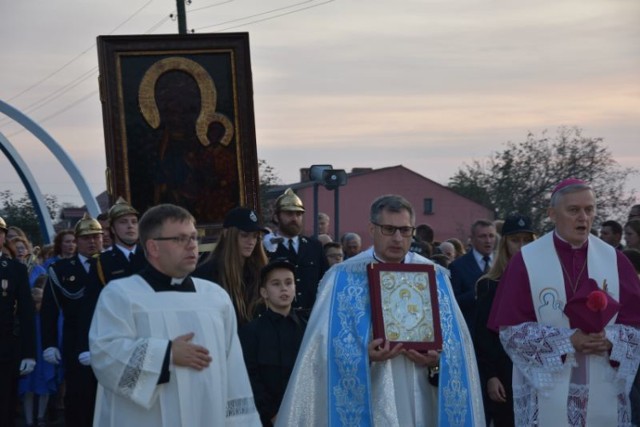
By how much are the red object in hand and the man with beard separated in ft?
13.1

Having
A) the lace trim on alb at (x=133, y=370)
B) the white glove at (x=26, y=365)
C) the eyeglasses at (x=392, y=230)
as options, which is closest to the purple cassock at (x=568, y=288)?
the eyeglasses at (x=392, y=230)

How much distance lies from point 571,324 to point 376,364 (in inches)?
48.1

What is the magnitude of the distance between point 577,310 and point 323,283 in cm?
162

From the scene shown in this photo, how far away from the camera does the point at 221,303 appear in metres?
7.07

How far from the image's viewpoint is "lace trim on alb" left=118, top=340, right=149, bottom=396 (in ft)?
21.9

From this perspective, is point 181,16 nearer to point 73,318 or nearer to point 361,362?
point 73,318

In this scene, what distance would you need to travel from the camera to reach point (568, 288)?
26.5ft

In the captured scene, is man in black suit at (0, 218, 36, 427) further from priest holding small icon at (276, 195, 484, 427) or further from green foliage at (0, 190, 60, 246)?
green foliage at (0, 190, 60, 246)

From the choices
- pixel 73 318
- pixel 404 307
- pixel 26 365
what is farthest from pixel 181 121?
pixel 404 307

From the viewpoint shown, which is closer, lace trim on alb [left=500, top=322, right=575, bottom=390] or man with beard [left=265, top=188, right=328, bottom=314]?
lace trim on alb [left=500, top=322, right=575, bottom=390]

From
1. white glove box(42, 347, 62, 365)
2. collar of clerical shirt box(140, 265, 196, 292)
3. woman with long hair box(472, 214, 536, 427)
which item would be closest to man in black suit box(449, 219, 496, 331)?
woman with long hair box(472, 214, 536, 427)

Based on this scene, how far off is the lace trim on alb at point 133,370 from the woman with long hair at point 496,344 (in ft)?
11.4

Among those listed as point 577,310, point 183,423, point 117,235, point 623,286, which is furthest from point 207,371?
point 117,235

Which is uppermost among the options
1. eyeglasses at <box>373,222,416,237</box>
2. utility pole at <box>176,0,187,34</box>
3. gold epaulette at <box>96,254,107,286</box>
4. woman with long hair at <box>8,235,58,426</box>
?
utility pole at <box>176,0,187,34</box>
